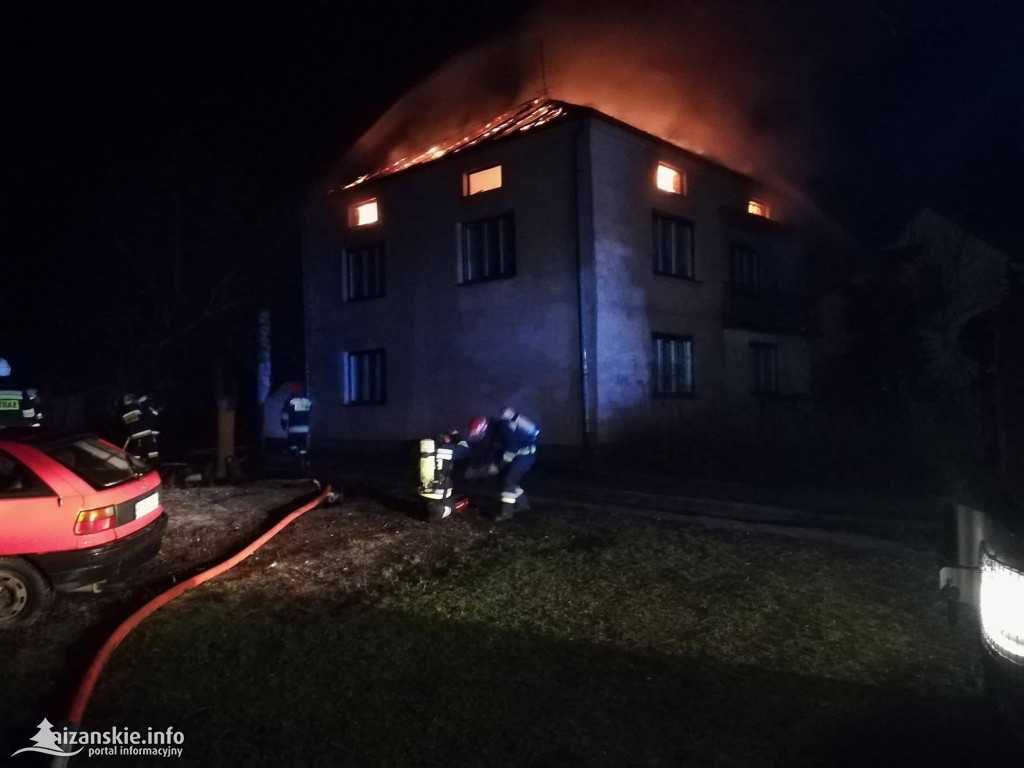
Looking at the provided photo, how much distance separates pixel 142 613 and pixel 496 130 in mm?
12976

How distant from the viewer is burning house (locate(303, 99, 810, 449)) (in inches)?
563

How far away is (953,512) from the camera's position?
4.03 meters

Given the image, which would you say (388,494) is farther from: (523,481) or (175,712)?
(175,712)

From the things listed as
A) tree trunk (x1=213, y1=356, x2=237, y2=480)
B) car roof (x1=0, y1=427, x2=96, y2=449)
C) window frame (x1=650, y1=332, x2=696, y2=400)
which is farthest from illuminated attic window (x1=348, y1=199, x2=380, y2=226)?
car roof (x1=0, y1=427, x2=96, y2=449)

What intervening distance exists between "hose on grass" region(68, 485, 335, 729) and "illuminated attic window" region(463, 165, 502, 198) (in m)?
8.69

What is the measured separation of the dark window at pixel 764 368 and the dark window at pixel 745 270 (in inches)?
52.5

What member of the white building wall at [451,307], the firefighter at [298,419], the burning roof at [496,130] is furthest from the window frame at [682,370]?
the firefighter at [298,419]

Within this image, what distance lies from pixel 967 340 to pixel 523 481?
8.38 metres

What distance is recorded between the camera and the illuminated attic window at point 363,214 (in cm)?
1770

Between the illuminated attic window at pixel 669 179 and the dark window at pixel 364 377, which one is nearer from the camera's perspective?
the illuminated attic window at pixel 669 179

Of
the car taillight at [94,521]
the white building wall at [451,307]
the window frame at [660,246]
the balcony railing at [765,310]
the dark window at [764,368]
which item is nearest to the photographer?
the car taillight at [94,521]

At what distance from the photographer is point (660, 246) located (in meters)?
15.8

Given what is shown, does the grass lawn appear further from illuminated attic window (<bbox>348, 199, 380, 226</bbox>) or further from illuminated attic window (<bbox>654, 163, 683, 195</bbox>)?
illuminated attic window (<bbox>348, 199, 380, 226</bbox>)

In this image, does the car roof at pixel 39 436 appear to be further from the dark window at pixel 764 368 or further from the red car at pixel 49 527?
the dark window at pixel 764 368
